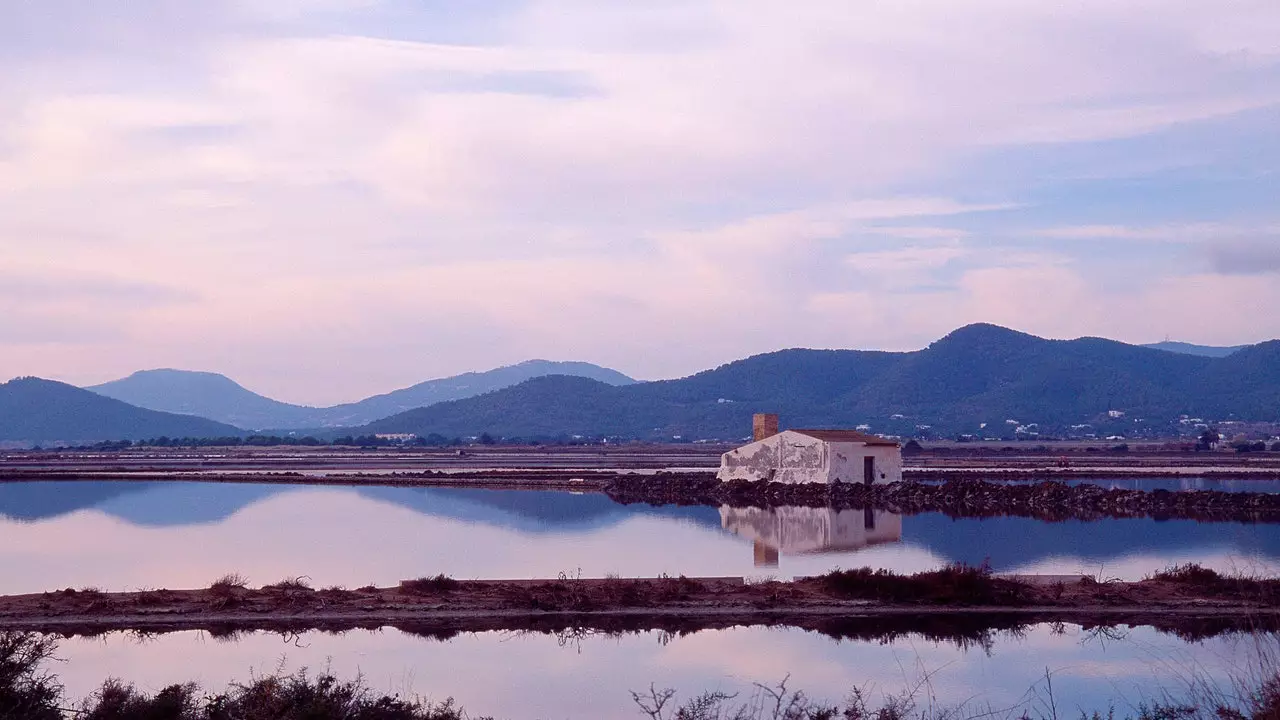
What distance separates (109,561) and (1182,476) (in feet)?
124

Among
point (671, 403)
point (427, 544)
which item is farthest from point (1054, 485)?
point (671, 403)

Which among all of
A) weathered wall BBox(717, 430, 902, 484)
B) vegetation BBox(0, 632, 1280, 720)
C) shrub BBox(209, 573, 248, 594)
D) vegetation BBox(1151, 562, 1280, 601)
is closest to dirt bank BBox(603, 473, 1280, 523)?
weathered wall BBox(717, 430, 902, 484)

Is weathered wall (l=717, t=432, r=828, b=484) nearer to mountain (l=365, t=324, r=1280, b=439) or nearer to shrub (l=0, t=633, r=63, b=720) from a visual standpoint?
shrub (l=0, t=633, r=63, b=720)

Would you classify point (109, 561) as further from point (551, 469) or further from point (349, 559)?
point (551, 469)

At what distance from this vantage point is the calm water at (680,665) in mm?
10461

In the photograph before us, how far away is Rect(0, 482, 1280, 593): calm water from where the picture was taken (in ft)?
62.6

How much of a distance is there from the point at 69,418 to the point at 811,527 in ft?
494

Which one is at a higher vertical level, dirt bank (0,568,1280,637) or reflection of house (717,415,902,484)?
reflection of house (717,415,902,484)

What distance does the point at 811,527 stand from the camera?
26297 millimetres

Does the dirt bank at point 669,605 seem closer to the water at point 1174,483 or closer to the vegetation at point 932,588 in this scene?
the vegetation at point 932,588

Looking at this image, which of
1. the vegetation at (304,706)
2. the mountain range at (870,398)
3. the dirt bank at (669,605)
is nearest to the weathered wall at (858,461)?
the dirt bank at (669,605)

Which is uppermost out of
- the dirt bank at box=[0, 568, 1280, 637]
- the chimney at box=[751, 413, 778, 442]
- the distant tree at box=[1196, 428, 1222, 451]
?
the chimney at box=[751, 413, 778, 442]

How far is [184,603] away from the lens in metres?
14.7

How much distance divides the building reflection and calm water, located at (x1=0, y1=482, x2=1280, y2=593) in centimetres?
5
